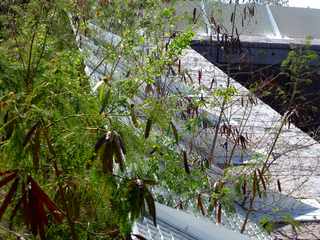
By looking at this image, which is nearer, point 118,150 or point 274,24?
point 118,150

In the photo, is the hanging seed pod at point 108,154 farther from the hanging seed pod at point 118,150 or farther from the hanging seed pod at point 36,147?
the hanging seed pod at point 36,147

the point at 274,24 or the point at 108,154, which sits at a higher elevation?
the point at 108,154

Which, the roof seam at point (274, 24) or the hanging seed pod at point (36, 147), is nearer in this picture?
the hanging seed pod at point (36, 147)

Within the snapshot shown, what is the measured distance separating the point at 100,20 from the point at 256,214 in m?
1.63

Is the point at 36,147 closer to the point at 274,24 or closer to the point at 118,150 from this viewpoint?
the point at 118,150

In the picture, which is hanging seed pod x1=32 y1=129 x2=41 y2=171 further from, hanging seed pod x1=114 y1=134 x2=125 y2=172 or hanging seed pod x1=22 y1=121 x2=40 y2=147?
hanging seed pod x1=114 y1=134 x2=125 y2=172

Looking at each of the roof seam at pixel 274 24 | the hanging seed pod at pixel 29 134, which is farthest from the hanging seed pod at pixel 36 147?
the roof seam at pixel 274 24

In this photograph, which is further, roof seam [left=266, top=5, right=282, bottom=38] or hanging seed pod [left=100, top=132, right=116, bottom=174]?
roof seam [left=266, top=5, right=282, bottom=38]

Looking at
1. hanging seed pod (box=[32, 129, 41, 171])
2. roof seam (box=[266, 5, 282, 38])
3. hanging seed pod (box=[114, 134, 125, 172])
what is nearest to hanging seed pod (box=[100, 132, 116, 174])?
hanging seed pod (box=[114, 134, 125, 172])

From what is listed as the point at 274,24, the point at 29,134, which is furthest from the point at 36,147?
the point at 274,24

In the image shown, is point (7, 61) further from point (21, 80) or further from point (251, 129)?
point (251, 129)

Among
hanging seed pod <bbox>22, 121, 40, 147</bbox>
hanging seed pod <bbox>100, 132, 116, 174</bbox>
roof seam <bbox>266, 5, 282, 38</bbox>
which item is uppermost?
hanging seed pod <bbox>22, 121, 40, 147</bbox>

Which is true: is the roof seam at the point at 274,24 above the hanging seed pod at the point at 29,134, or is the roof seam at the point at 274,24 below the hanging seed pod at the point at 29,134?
below

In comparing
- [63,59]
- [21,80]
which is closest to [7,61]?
[21,80]
